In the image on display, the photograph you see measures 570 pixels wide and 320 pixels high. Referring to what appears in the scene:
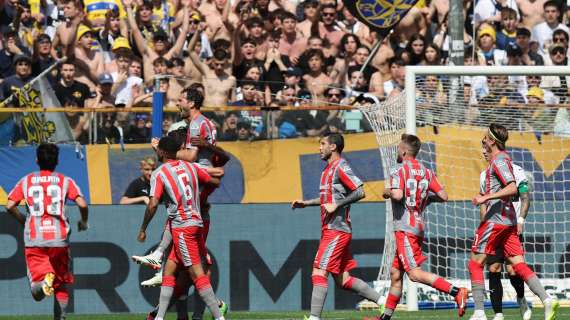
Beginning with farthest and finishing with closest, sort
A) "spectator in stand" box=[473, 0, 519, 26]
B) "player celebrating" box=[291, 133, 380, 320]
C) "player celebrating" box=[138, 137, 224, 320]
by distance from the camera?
1. "spectator in stand" box=[473, 0, 519, 26]
2. "player celebrating" box=[291, 133, 380, 320]
3. "player celebrating" box=[138, 137, 224, 320]

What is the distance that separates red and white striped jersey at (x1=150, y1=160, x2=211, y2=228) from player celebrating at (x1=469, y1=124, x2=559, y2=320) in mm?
3010

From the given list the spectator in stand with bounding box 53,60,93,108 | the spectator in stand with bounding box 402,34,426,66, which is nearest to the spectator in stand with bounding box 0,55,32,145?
the spectator in stand with bounding box 53,60,93,108

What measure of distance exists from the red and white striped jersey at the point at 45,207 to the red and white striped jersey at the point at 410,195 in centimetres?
328

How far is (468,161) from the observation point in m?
17.5

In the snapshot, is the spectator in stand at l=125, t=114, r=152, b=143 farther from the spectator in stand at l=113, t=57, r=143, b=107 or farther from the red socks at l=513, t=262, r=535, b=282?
the red socks at l=513, t=262, r=535, b=282

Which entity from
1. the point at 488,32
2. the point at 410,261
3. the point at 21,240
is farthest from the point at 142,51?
the point at 410,261

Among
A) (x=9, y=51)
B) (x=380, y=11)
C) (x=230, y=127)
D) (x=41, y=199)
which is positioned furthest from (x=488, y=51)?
(x=41, y=199)

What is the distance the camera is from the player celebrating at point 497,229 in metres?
13.1

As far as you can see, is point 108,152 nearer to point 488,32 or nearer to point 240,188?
point 240,188

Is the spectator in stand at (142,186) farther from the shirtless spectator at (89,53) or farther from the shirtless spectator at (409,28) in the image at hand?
the shirtless spectator at (409,28)

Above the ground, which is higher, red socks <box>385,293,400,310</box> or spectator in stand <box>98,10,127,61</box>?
spectator in stand <box>98,10,127,61</box>

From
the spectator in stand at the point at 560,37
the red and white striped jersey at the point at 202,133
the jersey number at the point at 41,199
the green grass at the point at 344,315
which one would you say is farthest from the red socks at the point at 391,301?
the spectator in stand at the point at 560,37

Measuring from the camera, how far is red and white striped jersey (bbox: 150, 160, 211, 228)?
1241 centimetres

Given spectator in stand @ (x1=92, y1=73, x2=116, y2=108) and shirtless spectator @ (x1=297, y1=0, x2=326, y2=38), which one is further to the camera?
shirtless spectator @ (x1=297, y1=0, x2=326, y2=38)
